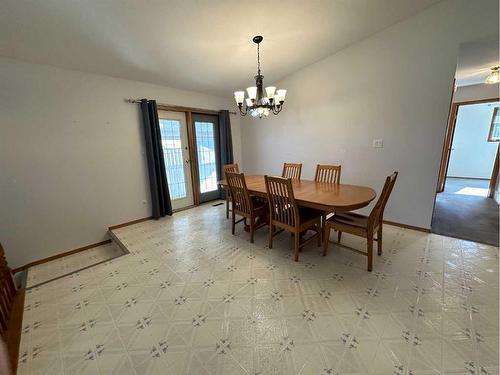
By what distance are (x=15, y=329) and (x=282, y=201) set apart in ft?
8.00

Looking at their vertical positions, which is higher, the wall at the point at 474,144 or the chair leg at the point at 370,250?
the wall at the point at 474,144

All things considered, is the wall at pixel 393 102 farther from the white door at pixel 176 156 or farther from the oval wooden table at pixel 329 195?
the white door at pixel 176 156

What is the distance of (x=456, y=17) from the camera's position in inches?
93.0

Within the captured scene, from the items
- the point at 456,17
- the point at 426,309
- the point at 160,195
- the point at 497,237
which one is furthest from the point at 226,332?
the point at 456,17

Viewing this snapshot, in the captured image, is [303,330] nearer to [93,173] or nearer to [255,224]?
[255,224]

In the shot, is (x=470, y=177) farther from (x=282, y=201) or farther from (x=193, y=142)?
(x=193, y=142)

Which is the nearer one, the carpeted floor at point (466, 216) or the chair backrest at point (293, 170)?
the carpeted floor at point (466, 216)

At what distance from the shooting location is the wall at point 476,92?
403 centimetres

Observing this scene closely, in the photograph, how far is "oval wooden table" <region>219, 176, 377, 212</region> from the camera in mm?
1936

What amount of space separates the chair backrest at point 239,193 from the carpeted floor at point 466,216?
2615mm

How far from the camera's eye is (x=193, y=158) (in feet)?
14.1

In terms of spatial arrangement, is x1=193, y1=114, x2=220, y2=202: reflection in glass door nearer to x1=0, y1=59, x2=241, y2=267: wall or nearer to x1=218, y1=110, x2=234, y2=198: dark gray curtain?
x1=218, y1=110, x2=234, y2=198: dark gray curtain

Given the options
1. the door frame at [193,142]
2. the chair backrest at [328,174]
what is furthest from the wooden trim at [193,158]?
the chair backrest at [328,174]

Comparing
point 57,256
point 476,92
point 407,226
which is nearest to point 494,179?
point 476,92
